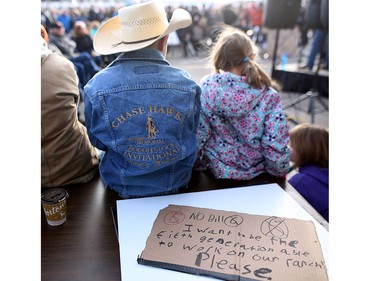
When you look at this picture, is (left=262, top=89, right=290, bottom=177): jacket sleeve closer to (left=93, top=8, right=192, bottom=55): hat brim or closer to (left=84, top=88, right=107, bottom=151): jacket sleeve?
(left=93, top=8, right=192, bottom=55): hat brim

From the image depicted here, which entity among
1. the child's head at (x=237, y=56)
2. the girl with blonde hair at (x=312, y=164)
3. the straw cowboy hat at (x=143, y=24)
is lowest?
the girl with blonde hair at (x=312, y=164)

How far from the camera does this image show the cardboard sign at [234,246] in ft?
2.36

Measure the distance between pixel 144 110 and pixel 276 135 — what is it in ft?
1.76

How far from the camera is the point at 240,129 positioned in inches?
47.6

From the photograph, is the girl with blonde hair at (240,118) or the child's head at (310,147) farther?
the child's head at (310,147)

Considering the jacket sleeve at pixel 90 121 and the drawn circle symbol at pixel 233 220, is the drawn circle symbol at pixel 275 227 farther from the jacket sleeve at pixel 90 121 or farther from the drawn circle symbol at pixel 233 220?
the jacket sleeve at pixel 90 121

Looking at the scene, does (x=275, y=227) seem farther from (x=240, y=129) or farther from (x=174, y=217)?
(x=240, y=129)

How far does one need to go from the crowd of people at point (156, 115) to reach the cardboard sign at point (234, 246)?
0.66 ft

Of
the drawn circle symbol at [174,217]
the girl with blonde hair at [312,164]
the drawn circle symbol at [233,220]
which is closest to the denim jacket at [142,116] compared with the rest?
the drawn circle symbol at [174,217]

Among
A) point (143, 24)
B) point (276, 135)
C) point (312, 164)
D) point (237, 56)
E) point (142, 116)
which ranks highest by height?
point (143, 24)

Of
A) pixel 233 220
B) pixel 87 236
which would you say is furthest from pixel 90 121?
pixel 233 220

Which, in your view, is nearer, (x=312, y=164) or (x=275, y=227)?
(x=275, y=227)

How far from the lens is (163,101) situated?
0.93 m
